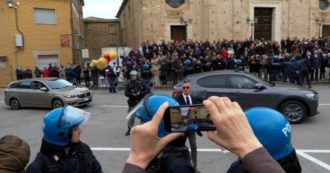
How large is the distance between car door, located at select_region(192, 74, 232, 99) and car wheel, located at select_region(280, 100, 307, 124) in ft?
5.71

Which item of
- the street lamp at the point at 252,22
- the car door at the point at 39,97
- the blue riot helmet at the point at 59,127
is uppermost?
the street lamp at the point at 252,22

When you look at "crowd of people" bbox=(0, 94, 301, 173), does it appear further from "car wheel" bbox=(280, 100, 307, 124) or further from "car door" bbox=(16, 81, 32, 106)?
"car door" bbox=(16, 81, 32, 106)

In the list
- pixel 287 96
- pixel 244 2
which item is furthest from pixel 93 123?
pixel 244 2

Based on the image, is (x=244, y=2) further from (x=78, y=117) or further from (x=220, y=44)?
(x=78, y=117)

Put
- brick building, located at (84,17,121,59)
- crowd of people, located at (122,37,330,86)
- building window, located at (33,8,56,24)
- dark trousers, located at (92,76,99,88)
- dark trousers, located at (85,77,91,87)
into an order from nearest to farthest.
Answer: crowd of people, located at (122,37,330,86), dark trousers, located at (92,76,99,88), dark trousers, located at (85,77,91,87), building window, located at (33,8,56,24), brick building, located at (84,17,121,59)

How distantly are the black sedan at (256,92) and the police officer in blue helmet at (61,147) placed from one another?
25.0 feet

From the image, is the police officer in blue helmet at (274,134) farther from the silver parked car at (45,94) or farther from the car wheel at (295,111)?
the silver parked car at (45,94)

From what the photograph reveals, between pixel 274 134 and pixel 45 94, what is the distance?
15.0 metres

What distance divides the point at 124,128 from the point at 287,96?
15.7 feet

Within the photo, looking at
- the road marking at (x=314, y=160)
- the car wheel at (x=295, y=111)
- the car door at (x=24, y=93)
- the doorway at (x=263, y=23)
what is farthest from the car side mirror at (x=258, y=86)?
the doorway at (x=263, y=23)

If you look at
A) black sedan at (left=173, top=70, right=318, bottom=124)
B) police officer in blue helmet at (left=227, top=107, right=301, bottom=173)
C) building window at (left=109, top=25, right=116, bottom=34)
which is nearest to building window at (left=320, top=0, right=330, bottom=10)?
black sedan at (left=173, top=70, right=318, bottom=124)

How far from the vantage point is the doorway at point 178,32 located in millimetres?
32719

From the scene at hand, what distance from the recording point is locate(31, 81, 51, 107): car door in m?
15.8

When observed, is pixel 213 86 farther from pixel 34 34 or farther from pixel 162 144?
pixel 34 34
